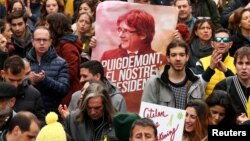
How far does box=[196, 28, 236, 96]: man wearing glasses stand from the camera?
10914 millimetres

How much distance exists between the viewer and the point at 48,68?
1153 cm

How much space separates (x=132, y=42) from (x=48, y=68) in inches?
40.7

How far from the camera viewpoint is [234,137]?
7.18m

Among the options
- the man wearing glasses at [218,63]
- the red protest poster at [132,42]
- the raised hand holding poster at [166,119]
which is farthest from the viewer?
the red protest poster at [132,42]

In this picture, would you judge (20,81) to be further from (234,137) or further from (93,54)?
(234,137)

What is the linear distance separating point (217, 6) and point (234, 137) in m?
8.40

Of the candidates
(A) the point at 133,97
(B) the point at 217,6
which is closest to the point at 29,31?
(A) the point at 133,97

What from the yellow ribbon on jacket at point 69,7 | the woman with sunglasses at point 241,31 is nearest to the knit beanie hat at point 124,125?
the woman with sunglasses at point 241,31

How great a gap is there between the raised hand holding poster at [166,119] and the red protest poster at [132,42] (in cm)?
187

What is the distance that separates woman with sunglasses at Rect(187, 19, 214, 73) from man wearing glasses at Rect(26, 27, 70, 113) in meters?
1.68

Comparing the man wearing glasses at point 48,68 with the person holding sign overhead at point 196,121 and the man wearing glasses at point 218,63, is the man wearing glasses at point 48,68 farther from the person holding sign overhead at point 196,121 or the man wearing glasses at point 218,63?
the person holding sign overhead at point 196,121

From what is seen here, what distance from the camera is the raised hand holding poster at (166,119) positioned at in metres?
9.09

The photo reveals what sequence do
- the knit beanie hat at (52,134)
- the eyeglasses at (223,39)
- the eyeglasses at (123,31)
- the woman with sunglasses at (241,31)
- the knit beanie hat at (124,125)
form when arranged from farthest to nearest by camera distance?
the woman with sunglasses at (241,31)
the eyeglasses at (223,39)
the eyeglasses at (123,31)
the knit beanie hat at (124,125)
the knit beanie hat at (52,134)

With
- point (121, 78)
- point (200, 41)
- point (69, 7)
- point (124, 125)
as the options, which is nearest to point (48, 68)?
point (121, 78)
